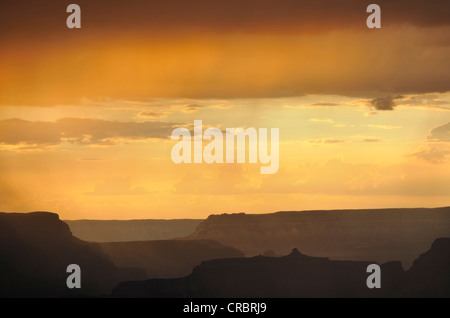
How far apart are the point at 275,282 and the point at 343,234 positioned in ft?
29.0

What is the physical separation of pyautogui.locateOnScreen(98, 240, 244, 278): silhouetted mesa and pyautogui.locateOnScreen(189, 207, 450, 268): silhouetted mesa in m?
1.31

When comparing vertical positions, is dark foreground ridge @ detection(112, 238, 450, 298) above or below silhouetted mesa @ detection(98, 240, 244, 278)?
below

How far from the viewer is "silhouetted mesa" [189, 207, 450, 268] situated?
6350 centimetres

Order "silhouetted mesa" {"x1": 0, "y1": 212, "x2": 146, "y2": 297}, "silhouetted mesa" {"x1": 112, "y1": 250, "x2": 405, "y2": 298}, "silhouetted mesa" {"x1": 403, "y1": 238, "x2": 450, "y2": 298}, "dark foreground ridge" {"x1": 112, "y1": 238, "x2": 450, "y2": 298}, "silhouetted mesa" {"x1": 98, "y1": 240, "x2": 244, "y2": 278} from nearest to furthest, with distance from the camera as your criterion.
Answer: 1. "silhouetted mesa" {"x1": 403, "y1": 238, "x2": 450, "y2": 298}
2. "dark foreground ridge" {"x1": 112, "y1": 238, "x2": 450, "y2": 298}
3. "silhouetted mesa" {"x1": 112, "y1": 250, "x2": 405, "y2": 298}
4. "silhouetted mesa" {"x1": 0, "y1": 212, "x2": 146, "y2": 297}
5. "silhouetted mesa" {"x1": 98, "y1": 240, "x2": 244, "y2": 278}

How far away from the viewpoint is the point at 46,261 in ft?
222

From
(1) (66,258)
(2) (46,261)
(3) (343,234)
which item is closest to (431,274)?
(3) (343,234)

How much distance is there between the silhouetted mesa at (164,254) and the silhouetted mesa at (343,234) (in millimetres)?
1311

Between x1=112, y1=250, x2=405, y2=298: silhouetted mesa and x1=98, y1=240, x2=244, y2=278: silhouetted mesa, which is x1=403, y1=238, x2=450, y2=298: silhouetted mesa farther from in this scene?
x1=98, y1=240, x2=244, y2=278: silhouetted mesa

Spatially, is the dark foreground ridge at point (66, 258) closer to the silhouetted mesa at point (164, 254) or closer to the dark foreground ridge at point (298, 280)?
the silhouetted mesa at point (164, 254)

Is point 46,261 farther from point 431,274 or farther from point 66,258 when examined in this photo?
point 431,274

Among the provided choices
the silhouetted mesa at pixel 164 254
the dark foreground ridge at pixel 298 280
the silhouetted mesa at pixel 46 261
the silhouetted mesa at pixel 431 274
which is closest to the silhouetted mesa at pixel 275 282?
the dark foreground ridge at pixel 298 280

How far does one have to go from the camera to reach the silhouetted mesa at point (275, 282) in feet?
204

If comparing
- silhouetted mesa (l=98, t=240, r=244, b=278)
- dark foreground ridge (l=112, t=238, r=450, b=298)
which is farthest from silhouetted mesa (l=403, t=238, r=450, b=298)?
silhouetted mesa (l=98, t=240, r=244, b=278)
